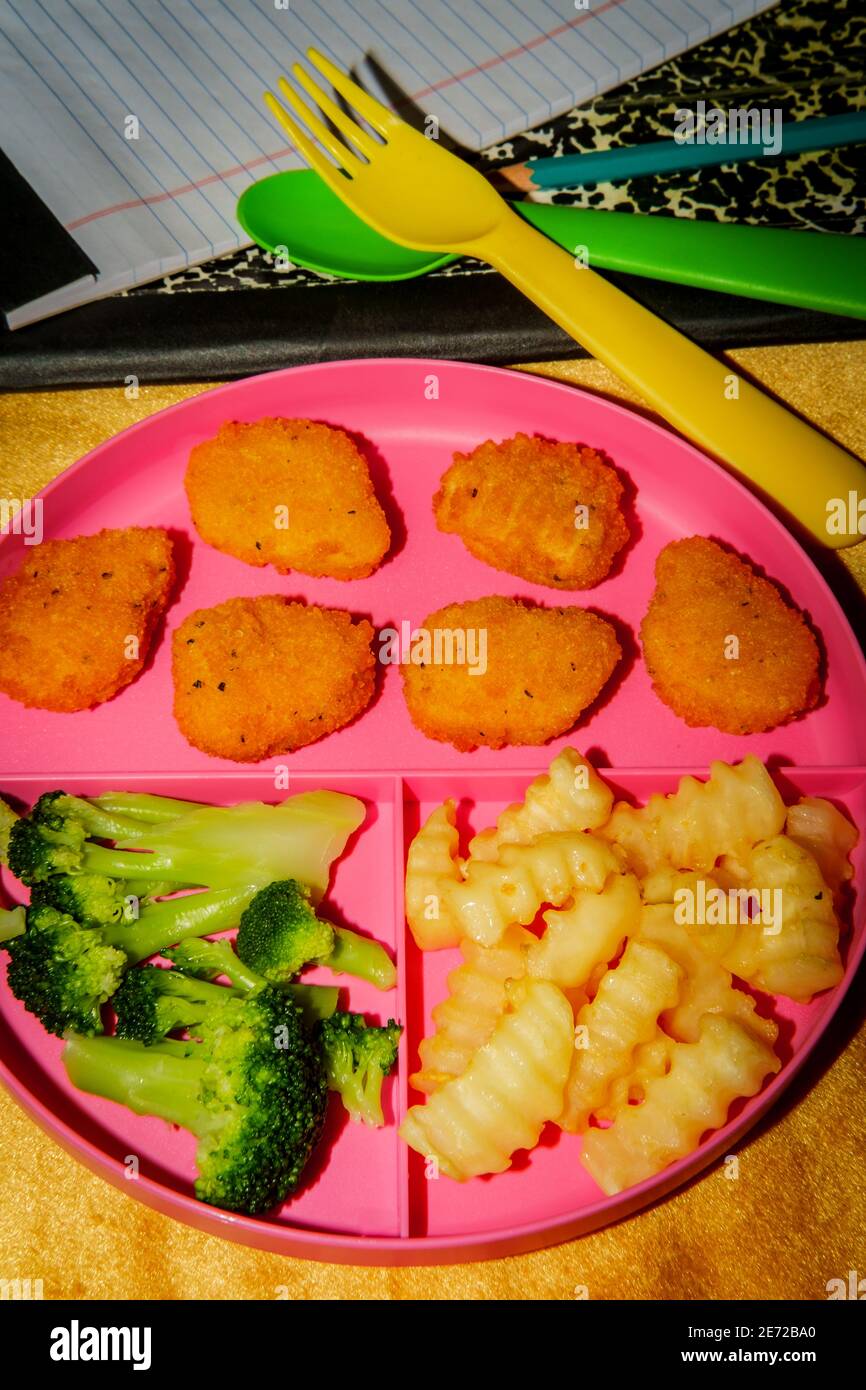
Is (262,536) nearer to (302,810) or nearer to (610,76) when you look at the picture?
(302,810)

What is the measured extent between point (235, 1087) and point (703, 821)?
3.28 ft

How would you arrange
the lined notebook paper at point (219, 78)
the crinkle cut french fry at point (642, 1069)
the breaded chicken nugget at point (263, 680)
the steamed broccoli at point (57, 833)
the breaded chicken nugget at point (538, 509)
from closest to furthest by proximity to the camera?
the crinkle cut french fry at point (642, 1069) → the steamed broccoli at point (57, 833) → the breaded chicken nugget at point (263, 680) → the breaded chicken nugget at point (538, 509) → the lined notebook paper at point (219, 78)

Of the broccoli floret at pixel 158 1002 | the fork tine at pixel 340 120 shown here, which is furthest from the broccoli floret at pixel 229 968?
the fork tine at pixel 340 120

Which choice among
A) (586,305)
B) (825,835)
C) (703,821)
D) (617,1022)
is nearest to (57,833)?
(617,1022)

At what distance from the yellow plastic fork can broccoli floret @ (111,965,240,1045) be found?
159 centimetres

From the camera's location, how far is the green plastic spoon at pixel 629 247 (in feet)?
7.97

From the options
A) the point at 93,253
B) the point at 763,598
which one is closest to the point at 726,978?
the point at 763,598

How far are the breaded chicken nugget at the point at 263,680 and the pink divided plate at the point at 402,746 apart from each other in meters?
0.08

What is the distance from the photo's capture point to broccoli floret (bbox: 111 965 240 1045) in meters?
1.96

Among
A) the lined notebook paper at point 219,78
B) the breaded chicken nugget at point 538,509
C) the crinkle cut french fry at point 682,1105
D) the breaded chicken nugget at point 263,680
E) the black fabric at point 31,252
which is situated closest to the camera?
the crinkle cut french fry at point 682,1105

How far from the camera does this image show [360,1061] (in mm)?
1956

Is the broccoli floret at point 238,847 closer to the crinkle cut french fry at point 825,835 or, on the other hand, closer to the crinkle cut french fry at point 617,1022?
the crinkle cut french fry at point 617,1022
